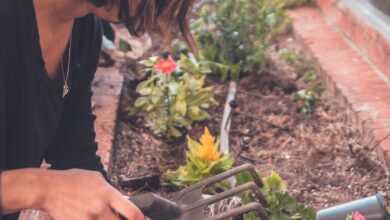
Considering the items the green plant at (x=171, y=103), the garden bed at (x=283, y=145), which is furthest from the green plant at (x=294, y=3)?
the green plant at (x=171, y=103)

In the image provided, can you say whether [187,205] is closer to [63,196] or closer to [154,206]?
[154,206]

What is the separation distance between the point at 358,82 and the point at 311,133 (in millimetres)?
312

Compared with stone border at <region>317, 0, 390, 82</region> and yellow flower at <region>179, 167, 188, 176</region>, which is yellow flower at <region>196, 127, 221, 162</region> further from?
stone border at <region>317, 0, 390, 82</region>

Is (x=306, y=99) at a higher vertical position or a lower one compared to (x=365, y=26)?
lower

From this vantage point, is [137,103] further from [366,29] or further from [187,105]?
[366,29]

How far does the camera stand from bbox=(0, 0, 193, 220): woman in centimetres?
118

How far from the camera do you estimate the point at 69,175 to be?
1.20 metres

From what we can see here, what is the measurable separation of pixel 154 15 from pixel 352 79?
175 centimetres

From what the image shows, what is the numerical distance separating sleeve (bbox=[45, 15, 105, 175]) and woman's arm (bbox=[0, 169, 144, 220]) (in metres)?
0.64

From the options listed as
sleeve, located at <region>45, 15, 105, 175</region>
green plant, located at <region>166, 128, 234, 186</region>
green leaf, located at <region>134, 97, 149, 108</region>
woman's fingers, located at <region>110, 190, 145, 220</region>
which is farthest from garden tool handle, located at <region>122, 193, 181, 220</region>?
green leaf, located at <region>134, 97, 149, 108</region>

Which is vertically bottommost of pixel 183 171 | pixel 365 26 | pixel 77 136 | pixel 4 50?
pixel 183 171

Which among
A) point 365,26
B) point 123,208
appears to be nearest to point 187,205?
point 123,208

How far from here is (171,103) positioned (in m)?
3.05

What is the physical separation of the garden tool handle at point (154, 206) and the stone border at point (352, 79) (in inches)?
50.9
